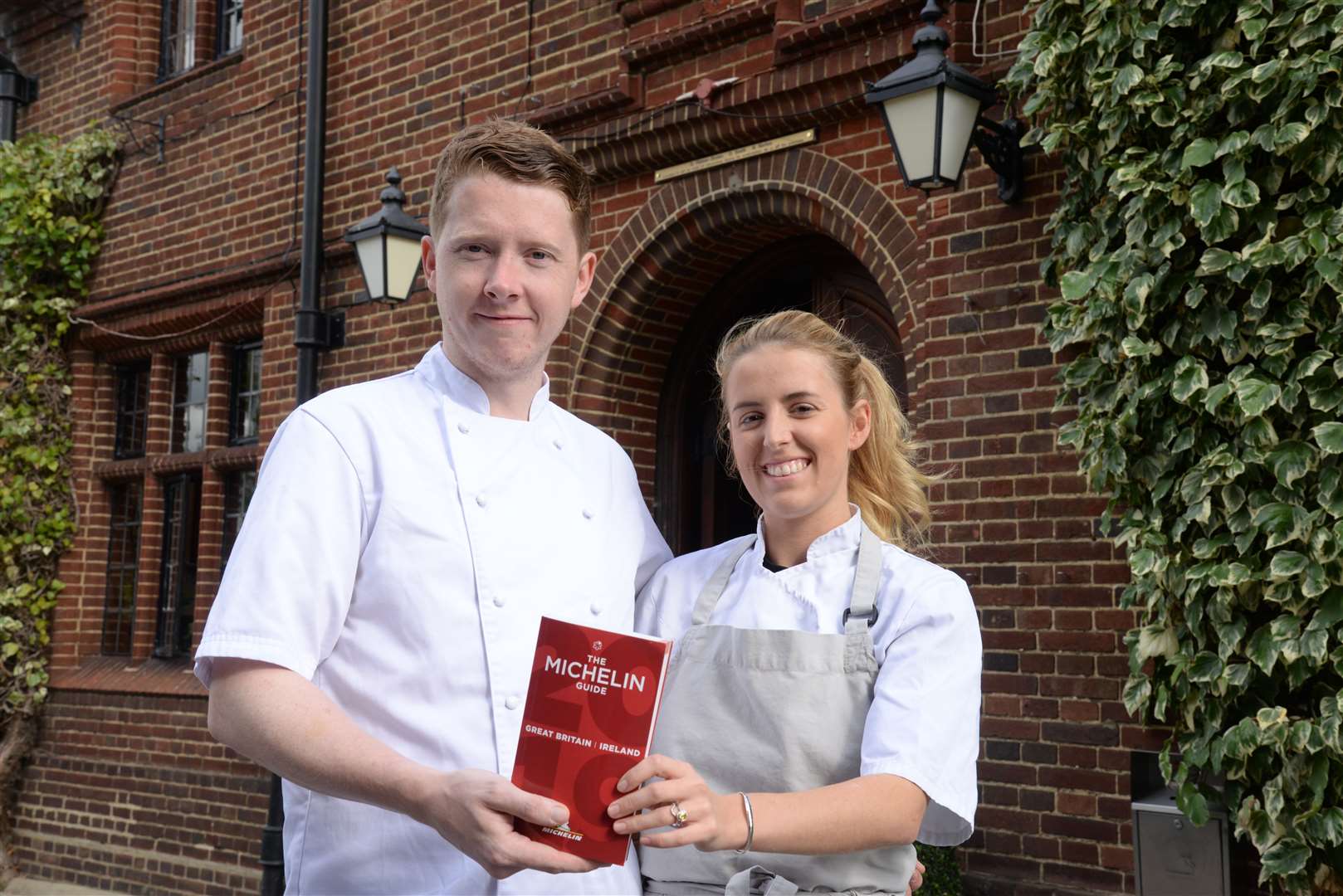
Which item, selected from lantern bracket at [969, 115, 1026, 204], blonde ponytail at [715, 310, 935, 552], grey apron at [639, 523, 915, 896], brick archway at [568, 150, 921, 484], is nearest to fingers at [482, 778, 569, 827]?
grey apron at [639, 523, 915, 896]

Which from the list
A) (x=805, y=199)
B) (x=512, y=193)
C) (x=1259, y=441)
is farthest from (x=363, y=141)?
(x=512, y=193)

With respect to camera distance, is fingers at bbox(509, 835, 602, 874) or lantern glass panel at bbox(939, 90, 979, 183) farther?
lantern glass panel at bbox(939, 90, 979, 183)

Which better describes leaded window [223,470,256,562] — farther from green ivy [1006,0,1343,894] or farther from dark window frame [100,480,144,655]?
green ivy [1006,0,1343,894]

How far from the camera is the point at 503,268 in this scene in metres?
2.00

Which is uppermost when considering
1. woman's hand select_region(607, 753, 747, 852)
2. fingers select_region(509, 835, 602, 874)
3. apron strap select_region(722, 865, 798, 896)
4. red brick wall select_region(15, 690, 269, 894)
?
woman's hand select_region(607, 753, 747, 852)

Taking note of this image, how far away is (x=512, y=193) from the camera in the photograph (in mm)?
1995

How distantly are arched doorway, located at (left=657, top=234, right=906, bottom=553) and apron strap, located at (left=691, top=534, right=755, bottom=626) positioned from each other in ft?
11.7

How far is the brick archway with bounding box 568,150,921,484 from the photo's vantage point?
534cm

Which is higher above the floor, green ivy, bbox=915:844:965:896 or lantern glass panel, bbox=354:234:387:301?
lantern glass panel, bbox=354:234:387:301

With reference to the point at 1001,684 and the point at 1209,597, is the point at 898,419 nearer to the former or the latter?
the point at 1209,597

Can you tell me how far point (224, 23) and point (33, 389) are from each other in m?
2.87

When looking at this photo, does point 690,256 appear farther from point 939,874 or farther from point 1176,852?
point 1176,852

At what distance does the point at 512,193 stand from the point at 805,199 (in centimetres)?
374

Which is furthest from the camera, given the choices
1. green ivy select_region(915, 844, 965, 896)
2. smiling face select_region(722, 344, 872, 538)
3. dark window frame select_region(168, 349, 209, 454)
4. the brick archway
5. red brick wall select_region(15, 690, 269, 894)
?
dark window frame select_region(168, 349, 209, 454)
